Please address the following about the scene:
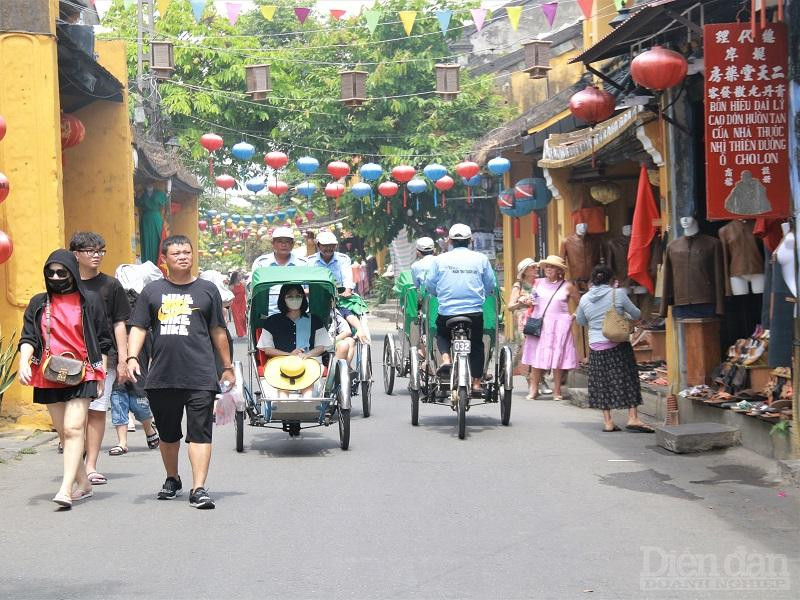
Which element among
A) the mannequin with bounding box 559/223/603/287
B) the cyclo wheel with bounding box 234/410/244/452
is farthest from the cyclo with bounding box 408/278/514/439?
the mannequin with bounding box 559/223/603/287

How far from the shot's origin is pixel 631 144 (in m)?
15.9

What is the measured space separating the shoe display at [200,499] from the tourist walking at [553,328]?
8.11 m

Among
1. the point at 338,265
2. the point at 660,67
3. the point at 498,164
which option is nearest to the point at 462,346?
the point at 338,265

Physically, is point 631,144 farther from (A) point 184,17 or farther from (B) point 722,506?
(A) point 184,17

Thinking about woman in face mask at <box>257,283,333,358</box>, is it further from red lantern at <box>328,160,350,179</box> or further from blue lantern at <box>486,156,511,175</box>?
red lantern at <box>328,160,350,179</box>

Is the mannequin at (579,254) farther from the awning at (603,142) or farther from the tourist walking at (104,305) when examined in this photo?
the tourist walking at (104,305)

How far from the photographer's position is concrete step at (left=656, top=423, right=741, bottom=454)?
10.4m

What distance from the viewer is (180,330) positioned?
26.7ft

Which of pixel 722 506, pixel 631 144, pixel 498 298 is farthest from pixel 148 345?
pixel 631 144

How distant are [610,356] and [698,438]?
196 cm

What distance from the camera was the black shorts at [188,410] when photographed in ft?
26.7

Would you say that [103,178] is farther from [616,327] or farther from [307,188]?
[307,188]

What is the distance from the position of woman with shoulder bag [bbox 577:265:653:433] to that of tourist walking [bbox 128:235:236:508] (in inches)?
197

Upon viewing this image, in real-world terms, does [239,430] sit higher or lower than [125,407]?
lower
